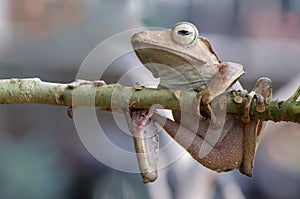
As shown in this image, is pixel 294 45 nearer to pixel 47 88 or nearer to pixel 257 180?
pixel 257 180

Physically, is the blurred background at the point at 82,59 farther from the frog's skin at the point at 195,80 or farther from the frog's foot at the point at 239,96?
the frog's foot at the point at 239,96

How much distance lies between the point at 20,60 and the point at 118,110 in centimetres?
159

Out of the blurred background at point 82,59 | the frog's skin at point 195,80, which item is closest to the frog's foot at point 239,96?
the frog's skin at point 195,80

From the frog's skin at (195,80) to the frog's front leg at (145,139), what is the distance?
23 mm

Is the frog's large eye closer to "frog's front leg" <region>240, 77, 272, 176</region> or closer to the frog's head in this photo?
the frog's head

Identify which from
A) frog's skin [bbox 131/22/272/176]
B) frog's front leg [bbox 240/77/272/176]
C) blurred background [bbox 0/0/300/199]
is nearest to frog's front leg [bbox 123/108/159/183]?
frog's skin [bbox 131/22/272/176]

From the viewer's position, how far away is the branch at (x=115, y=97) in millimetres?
649

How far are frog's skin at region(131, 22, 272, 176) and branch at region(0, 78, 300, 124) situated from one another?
0.46 ft

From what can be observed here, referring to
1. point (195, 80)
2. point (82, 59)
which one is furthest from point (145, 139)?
point (82, 59)

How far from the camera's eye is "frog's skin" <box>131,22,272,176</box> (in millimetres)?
841

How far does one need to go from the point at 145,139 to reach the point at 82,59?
1.47 metres

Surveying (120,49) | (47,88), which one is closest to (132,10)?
(120,49)

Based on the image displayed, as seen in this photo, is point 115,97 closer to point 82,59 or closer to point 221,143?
point 221,143

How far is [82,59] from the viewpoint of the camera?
227 centimetres
